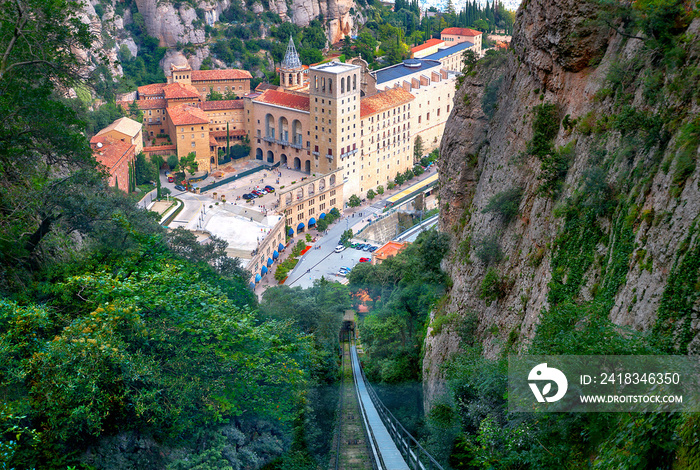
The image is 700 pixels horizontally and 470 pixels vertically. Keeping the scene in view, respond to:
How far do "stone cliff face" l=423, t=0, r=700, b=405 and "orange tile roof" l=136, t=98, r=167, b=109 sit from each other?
6439cm

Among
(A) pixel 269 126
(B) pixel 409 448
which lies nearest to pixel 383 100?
(A) pixel 269 126

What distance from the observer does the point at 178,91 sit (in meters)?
83.7

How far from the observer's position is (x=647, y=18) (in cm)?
1213

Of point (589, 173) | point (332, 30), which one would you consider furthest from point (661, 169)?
point (332, 30)

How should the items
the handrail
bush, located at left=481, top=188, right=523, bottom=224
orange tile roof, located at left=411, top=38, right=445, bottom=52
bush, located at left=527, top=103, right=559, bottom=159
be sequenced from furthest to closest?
orange tile roof, located at left=411, top=38, right=445, bottom=52, bush, located at left=481, top=188, right=523, bottom=224, bush, located at left=527, top=103, right=559, bottom=159, the handrail

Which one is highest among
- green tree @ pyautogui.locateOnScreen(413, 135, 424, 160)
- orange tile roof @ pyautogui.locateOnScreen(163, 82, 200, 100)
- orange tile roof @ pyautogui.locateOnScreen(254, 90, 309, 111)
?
orange tile roof @ pyautogui.locateOnScreen(163, 82, 200, 100)

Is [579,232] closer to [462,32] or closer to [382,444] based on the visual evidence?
[382,444]

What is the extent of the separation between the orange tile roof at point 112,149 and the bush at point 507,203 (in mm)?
48122

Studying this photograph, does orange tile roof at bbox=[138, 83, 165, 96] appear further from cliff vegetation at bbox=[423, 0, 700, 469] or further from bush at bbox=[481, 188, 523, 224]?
bush at bbox=[481, 188, 523, 224]

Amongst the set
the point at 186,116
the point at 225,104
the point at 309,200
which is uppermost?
the point at 225,104

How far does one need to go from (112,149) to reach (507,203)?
5540 cm

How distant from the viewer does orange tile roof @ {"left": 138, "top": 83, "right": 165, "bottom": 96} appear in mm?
84188

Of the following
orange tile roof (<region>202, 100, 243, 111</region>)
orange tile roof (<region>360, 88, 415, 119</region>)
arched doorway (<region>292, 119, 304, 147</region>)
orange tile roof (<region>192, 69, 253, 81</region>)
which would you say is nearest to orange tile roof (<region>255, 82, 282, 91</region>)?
orange tile roof (<region>192, 69, 253, 81</region>)

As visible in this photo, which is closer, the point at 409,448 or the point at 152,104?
the point at 409,448
